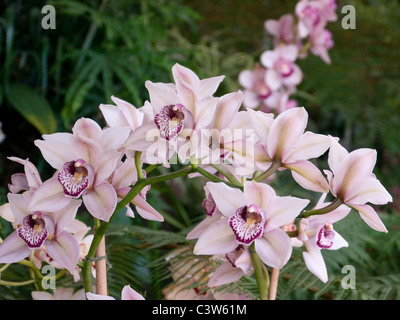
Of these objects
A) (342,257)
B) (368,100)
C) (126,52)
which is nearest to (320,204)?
(342,257)

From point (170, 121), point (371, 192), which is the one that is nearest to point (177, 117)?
point (170, 121)

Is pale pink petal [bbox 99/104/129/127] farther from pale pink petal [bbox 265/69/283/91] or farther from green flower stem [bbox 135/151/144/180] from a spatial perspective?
pale pink petal [bbox 265/69/283/91]

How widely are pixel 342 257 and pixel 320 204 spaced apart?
30 cm

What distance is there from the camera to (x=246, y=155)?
0.26m

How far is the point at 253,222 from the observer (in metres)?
0.25

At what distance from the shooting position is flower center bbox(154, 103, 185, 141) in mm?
254

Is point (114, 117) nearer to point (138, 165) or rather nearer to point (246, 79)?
point (138, 165)

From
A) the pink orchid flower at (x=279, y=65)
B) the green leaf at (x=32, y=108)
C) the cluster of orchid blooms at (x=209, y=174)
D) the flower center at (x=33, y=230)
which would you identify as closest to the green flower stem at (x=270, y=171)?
the cluster of orchid blooms at (x=209, y=174)

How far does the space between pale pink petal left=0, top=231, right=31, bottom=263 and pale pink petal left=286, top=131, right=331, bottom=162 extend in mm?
147

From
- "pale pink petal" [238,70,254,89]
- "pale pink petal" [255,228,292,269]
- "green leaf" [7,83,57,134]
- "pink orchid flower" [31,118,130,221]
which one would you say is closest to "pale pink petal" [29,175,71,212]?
"pink orchid flower" [31,118,130,221]

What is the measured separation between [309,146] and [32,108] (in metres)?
0.75

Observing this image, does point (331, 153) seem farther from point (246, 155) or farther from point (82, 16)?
point (82, 16)
